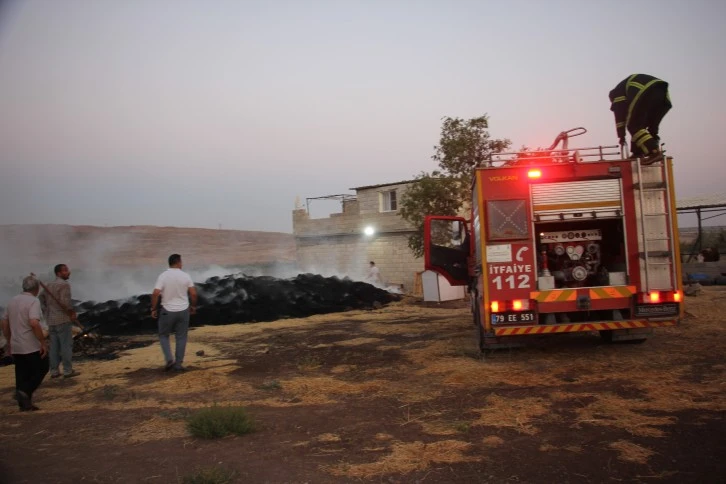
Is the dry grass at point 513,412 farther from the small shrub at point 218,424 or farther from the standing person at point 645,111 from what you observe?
the standing person at point 645,111

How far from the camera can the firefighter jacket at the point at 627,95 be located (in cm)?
786

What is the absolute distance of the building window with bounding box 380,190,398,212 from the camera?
1078 inches

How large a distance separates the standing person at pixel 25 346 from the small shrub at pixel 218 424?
2627 millimetres

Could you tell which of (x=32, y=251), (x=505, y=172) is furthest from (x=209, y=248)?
(x=505, y=172)

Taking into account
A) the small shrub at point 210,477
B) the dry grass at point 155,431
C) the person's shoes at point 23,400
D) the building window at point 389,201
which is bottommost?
the dry grass at point 155,431

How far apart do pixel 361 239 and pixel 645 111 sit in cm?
2089

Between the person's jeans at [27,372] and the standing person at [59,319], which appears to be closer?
the person's jeans at [27,372]

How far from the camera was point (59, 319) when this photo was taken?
8570 mm

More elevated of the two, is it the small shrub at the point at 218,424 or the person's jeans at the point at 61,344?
the person's jeans at the point at 61,344

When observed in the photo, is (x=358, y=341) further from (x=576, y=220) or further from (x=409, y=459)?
(x=409, y=459)

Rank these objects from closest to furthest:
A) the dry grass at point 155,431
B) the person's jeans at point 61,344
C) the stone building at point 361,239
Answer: the dry grass at point 155,431
the person's jeans at point 61,344
the stone building at point 361,239

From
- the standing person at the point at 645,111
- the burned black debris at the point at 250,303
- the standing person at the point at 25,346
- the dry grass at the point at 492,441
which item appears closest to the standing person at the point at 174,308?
the standing person at the point at 25,346

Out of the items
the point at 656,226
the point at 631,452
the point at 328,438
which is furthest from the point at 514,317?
the point at 328,438

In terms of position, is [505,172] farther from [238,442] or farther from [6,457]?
[6,457]
